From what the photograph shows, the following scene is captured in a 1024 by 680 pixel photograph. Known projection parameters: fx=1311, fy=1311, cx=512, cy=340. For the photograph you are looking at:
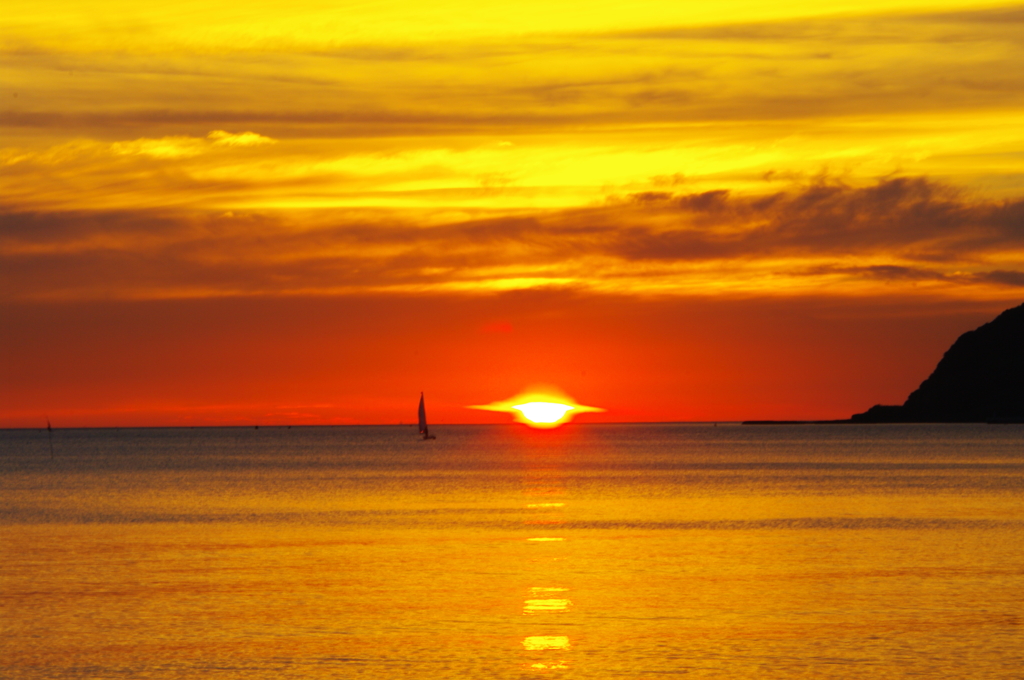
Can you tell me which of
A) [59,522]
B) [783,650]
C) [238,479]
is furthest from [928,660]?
[238,479]

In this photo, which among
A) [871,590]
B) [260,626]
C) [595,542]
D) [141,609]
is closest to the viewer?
[260,626]

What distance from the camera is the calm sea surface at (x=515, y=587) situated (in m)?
31.2

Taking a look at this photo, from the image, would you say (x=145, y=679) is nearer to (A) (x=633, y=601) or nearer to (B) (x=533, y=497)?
(A) (x=633, y=601)

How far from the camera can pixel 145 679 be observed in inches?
1152

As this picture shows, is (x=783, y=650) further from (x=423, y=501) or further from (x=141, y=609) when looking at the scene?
(x=423, y=501)

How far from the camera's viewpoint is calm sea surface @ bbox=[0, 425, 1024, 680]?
31.2 metres

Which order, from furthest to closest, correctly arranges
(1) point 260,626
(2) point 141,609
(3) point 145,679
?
(2) point 141,609
(1) point 260,626
(3) point 145,679

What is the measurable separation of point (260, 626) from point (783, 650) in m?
14.1

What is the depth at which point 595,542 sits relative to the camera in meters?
59.5

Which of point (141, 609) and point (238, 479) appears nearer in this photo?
point (141, 609)

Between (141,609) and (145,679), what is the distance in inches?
380

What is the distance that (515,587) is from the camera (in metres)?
43.2

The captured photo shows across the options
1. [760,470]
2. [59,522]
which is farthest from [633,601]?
[760,470]

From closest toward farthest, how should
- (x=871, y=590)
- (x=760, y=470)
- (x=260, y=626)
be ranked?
(x=260, y=626) → (x=871, y=590) → (x=760, y=470)
